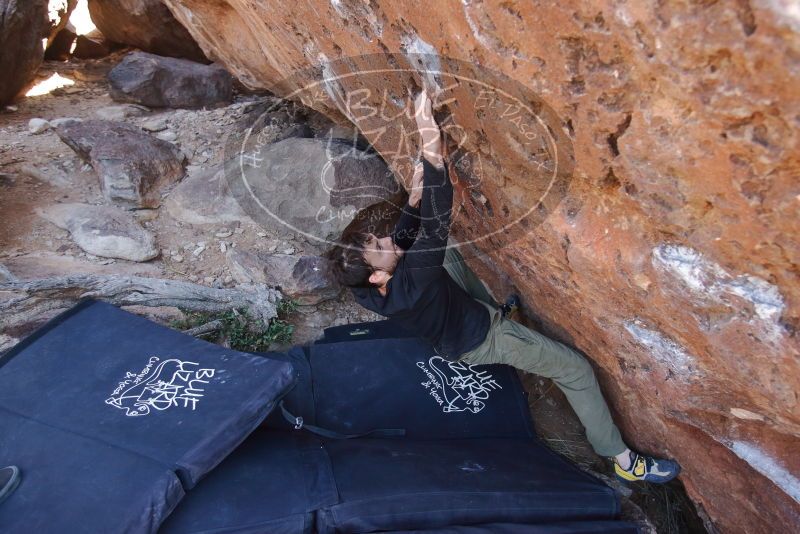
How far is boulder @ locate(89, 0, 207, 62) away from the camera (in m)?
5.50

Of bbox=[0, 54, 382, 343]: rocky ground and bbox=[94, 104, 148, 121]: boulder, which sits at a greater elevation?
bbox=[94, 104, 148, 121]: boulder

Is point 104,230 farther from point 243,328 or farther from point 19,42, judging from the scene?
point 19,42

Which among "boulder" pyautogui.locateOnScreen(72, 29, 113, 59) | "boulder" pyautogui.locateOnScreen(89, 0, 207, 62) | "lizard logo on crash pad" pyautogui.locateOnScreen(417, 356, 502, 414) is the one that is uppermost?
"boulder" pyautogui.locateOnScreen(89, 0, 207, 62)

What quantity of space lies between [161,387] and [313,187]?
171cm

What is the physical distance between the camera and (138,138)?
12.8 ft

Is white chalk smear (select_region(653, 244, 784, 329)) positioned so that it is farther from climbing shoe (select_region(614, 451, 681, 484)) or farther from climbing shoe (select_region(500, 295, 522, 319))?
climbing shoe (select_region(500, 295, 522, 319))

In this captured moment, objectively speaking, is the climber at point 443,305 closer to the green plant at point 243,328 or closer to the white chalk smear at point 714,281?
the green plant at point 243,328

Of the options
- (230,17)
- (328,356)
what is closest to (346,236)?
(328,356)

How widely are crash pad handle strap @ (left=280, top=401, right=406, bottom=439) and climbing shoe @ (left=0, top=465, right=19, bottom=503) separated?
0.86 metres

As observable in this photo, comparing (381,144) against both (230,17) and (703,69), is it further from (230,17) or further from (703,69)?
(703,69)

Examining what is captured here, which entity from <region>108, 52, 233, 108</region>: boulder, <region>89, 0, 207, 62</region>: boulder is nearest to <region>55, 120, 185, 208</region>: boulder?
<region>108, 52, 233, 108</region>: boulder

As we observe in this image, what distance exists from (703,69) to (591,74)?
291mm

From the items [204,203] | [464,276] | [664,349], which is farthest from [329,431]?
[204,203]

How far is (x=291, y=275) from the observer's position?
10.8ft
